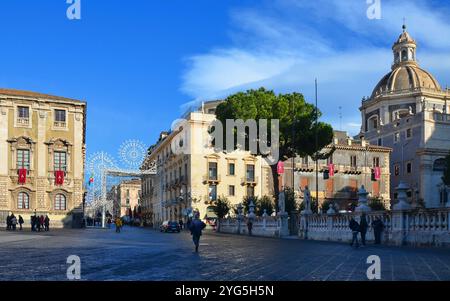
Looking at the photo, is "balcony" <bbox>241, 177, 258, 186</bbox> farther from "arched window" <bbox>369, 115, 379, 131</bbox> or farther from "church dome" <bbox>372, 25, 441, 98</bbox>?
"church dome" <bbox>372, 25, 441, 98</bbox>

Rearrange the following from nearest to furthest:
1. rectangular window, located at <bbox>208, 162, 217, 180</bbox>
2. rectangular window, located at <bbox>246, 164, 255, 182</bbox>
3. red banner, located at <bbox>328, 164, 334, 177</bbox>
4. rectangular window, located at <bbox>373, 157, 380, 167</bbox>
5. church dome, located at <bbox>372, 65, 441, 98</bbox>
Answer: rectangular window, located at <bbox>208, 162, 217, 180</bbox> → red banner, located at <bbox>328, 164, 334, 177</bbox> → rectangular window, located at <bbox>246, 164, 255, 182</bbox> → rectangular window, located at <bbox>373, 157, 380, 167</bbox> → church dome, located at <bbox>372, 65, 441, 98</bbox>

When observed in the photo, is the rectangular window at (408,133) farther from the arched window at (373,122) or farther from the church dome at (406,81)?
the arched window at (373,122)

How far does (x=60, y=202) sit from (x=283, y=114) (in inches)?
980

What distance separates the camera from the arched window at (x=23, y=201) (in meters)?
55.8

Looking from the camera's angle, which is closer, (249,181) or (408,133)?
(249,181)

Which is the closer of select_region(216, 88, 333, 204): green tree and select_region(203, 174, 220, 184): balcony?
select_region(216, 88, 333, 204): green tree

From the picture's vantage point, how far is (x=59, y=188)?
5703 cm

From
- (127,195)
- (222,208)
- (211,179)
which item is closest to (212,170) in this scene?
(211,179)

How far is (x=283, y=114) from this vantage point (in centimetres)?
4634

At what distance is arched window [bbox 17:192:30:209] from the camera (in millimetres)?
55781

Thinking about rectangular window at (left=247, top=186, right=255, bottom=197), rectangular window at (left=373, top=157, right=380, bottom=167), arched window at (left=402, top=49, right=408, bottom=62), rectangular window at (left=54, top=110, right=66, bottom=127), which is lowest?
rectangular window at (left=247, top=186, right=255, bottom=197)

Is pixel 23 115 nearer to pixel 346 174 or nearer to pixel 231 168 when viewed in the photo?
pixel 231 168
